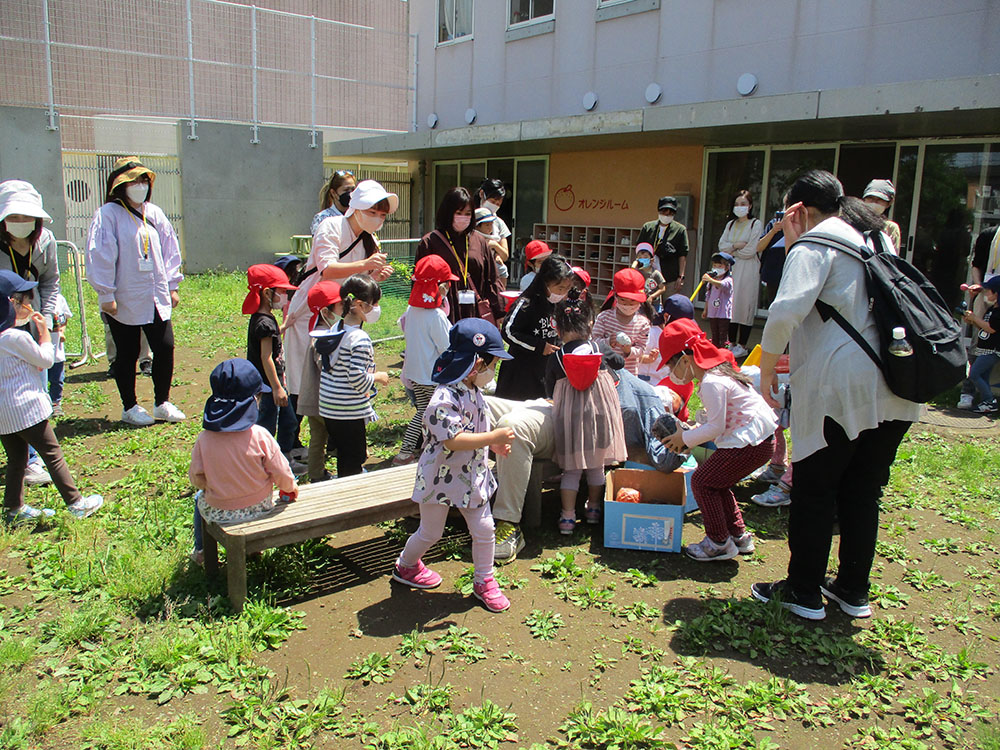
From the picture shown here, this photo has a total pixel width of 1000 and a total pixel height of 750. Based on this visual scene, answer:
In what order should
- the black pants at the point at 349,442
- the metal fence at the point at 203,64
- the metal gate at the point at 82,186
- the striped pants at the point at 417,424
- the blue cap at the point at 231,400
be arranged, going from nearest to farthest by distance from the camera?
1. the blue cap at the point at 231,400
2. the black pants at the point at 349,442
3. the striped pants at the point at 417,424
4. the metal fence at the point at 203,64
5. the metal gate at the point at 82,186

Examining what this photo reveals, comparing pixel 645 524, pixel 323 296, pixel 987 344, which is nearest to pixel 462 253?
pixel 323 296

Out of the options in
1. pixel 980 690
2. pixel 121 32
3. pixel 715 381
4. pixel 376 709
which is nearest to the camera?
pixel 376 709

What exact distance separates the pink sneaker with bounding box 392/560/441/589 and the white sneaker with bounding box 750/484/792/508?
92.5 inches

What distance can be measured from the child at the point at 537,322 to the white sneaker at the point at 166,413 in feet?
10.4

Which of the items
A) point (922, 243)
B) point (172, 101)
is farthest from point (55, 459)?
point (172, 101)

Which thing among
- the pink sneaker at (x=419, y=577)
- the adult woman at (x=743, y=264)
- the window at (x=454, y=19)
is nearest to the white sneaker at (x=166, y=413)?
the pink sneaker at (x=419, y=577)

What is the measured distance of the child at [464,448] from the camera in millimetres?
3467

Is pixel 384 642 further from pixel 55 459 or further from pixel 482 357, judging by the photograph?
pixel 55 459

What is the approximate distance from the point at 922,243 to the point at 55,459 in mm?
10396

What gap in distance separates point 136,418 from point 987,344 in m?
7.89

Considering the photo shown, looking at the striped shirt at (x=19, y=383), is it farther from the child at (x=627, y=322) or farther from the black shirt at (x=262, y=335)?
the child at (x=627, y=322)

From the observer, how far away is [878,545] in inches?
178

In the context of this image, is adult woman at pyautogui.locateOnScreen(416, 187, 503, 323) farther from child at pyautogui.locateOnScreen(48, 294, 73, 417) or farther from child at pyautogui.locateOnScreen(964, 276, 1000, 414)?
child at pyautogui.locateOnScreen(964, 276, 1000, 414)

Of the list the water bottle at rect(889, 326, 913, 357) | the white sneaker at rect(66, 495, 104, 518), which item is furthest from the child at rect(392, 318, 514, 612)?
the white sneaker at rect(66, 495, 104, 518)
